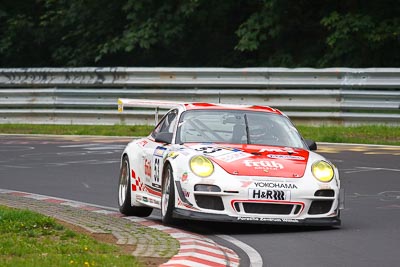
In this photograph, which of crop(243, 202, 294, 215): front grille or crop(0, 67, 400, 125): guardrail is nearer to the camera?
crop(243, 202, 294, 215): front grille

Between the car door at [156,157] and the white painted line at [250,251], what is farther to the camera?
the car door at [156,157]

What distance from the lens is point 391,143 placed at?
80.9 ft

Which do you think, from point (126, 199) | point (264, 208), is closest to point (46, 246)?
point (264, 208)

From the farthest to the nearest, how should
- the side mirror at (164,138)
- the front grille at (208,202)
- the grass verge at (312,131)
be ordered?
the grass verge at (312,131) → the side mirror at (164,138) → the front grille at (208,202)

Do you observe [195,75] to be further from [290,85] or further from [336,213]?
[336,213]

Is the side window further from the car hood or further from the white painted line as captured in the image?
the white painted line

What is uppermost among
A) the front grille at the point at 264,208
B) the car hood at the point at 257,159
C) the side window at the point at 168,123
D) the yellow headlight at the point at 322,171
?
the side window at the point at 168,123

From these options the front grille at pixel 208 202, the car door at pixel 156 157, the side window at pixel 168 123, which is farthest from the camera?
the side window at pixel 168 123

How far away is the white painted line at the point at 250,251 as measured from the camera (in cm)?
1045

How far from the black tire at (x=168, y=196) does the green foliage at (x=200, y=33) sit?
1837cm

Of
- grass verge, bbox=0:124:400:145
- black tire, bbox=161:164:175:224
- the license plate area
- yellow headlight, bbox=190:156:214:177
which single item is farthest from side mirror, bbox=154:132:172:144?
grass verge, bbox=0:124:400:145

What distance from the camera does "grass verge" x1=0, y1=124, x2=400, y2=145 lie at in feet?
83.0

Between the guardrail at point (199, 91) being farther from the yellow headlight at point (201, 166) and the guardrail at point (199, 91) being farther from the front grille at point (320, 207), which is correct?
the yellow headlight at point (201, 166)

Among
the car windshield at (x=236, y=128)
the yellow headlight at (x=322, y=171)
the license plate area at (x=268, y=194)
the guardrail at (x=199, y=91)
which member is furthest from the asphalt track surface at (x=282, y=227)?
the guardrail at (x=199, y=91)
